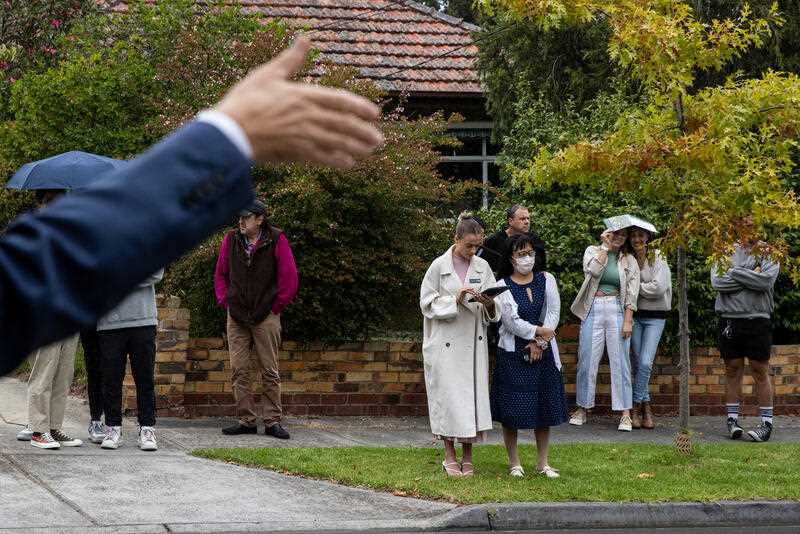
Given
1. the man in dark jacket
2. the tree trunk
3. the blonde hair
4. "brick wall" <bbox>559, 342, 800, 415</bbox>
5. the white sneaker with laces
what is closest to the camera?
the blonde hair

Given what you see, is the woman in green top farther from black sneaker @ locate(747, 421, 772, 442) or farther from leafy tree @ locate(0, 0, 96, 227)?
leafy tree @ locate(0, 0, 96, 227)

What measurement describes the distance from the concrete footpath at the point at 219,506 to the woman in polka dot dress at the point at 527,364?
1.11 m

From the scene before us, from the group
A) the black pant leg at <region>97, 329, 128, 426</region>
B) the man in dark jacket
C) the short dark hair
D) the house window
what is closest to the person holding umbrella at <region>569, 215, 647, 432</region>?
the man in dark jacket

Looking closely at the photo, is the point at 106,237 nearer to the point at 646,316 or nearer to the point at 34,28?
the point at 646,316

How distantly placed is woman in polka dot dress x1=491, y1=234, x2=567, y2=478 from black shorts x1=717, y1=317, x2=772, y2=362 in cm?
318

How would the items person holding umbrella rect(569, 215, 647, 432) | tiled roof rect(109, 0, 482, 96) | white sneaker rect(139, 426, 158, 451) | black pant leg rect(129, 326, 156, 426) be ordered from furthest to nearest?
1. tiled roof rect(109, 0, 482, 96)
2. person holding umbrella rect(569, 215, 647, 432)
3. black pant leg rect(129, 326, 156, 426)
4. white sneaker rect(139, 426, 158, 451)

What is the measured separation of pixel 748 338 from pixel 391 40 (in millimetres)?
9886

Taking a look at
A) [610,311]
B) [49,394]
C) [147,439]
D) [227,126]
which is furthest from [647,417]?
[227,126]

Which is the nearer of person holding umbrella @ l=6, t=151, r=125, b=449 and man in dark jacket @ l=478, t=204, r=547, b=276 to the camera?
person holding umbrella @ l=6, t=151, r=125, b=449

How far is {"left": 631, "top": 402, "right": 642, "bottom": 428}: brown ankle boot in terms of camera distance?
12633 millimetres

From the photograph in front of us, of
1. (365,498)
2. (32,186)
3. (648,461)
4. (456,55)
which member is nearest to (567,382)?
(648,461)

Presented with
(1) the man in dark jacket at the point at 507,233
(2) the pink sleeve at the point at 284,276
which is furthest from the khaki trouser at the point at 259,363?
(1) the man in dark jacket at the point at 507,233

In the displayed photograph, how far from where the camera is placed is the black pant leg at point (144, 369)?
10117 mm

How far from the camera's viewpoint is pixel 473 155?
66.0 feet
